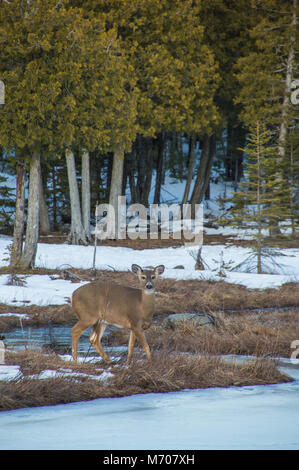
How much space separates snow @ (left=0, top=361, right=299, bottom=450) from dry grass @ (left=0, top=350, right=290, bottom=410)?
18 centimetres

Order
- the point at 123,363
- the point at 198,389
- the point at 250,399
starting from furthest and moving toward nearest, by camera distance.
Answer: the point at 123,363 → the point at 198,389 → the point at 250,399

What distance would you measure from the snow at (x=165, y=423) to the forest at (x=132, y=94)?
11.0 m

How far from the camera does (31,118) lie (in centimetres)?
1822

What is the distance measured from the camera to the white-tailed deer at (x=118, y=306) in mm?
9430

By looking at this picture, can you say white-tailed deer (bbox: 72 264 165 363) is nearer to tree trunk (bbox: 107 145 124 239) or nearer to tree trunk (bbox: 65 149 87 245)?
tree trunk (bbox: 65 149 87 245)

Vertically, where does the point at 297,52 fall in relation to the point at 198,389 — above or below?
above

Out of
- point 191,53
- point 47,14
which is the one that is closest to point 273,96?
point 191,53

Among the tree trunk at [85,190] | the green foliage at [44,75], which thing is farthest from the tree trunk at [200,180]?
the green foliage at [44,75]

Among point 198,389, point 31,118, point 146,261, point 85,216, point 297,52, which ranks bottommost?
point 198,389

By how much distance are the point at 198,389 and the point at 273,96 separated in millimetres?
23295

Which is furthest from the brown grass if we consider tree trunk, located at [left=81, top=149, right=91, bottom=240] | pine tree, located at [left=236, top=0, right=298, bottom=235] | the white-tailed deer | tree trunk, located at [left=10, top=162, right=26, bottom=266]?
pine tree, located at [left=236, top=0, right=298, bottom=235]

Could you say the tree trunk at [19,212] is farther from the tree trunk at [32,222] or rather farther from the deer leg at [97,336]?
the deer leg at [97,336]

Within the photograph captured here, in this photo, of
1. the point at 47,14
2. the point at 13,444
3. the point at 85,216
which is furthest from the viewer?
the point at 85,216

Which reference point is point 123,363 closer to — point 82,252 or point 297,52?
point 82,252
